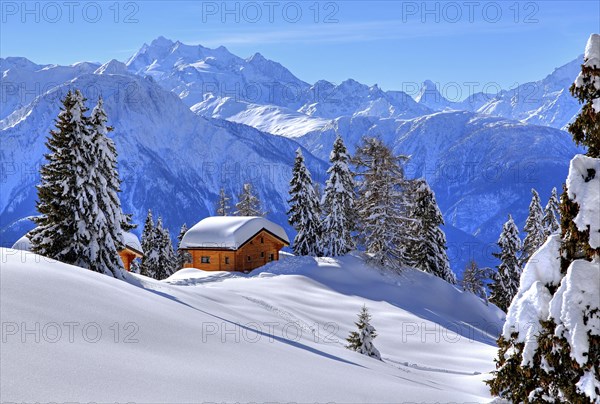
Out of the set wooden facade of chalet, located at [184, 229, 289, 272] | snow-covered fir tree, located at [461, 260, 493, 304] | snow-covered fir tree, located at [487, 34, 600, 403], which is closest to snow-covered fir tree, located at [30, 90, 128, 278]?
wooden facade of chalet, located at [184, 229, 289, 272]

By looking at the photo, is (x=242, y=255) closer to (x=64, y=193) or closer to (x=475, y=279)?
(x=64, y=193)

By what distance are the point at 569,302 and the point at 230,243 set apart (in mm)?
40584

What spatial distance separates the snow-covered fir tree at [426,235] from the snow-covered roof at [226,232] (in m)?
13.2

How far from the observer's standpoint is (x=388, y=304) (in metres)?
35.1

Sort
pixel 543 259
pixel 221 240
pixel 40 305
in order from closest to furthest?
1. pixel 543 259
2. pixel 40 305
3. pixel 221 240

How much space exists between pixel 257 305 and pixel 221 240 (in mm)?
23756

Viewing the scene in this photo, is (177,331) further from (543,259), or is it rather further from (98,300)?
(543,259)

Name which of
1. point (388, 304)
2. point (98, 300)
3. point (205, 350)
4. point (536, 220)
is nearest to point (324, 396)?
point (205, 350)

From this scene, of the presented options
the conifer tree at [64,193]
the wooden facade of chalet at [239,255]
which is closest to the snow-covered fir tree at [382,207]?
the wooden facade of chalet at [239,255]

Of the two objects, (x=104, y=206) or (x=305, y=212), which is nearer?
(x=104, y=206)

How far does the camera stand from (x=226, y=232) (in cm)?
4775

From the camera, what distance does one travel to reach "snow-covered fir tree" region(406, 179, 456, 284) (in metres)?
45.2

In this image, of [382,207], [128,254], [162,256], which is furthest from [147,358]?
[162,256]

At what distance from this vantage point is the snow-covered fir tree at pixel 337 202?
46.4 meters
